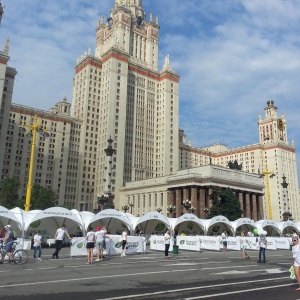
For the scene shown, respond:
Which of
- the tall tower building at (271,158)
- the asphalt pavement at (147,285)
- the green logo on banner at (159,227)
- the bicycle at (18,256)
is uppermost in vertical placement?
the tall tower building at (271,158)

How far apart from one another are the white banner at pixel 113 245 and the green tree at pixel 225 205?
43.2 meters

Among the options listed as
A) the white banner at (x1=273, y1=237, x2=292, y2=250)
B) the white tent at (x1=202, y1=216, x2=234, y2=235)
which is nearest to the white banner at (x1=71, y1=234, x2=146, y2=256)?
the white tent at (x1=202, y1=216, x2=234, y2=235)

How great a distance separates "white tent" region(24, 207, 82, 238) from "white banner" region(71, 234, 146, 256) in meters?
7.15

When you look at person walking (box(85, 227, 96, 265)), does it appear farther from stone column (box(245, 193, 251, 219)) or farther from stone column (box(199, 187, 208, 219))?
stone column (box(245, 193, 251, 219))

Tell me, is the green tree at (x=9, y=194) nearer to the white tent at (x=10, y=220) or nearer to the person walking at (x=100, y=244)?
the white tent at (x=10, y=220)

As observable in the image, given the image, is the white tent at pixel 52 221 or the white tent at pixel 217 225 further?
the white tent at pixel 217 225

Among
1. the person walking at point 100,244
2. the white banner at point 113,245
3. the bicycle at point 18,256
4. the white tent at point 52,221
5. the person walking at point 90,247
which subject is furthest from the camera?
the white tent at point 52,221

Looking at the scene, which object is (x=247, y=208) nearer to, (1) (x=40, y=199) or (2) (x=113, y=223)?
(1) (x=40, y=199)

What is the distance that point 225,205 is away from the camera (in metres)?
67.0

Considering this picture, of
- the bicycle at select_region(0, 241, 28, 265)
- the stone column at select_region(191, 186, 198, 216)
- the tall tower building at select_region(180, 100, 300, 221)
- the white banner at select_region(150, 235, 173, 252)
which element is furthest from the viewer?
the tall tower building at select_region(180, 100, 300, 221)

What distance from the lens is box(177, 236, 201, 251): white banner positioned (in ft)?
94.1

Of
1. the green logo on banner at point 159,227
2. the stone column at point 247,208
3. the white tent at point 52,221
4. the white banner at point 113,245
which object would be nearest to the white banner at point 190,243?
the white banner at point 113,245

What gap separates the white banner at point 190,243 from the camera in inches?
1129

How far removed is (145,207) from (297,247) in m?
79.7
